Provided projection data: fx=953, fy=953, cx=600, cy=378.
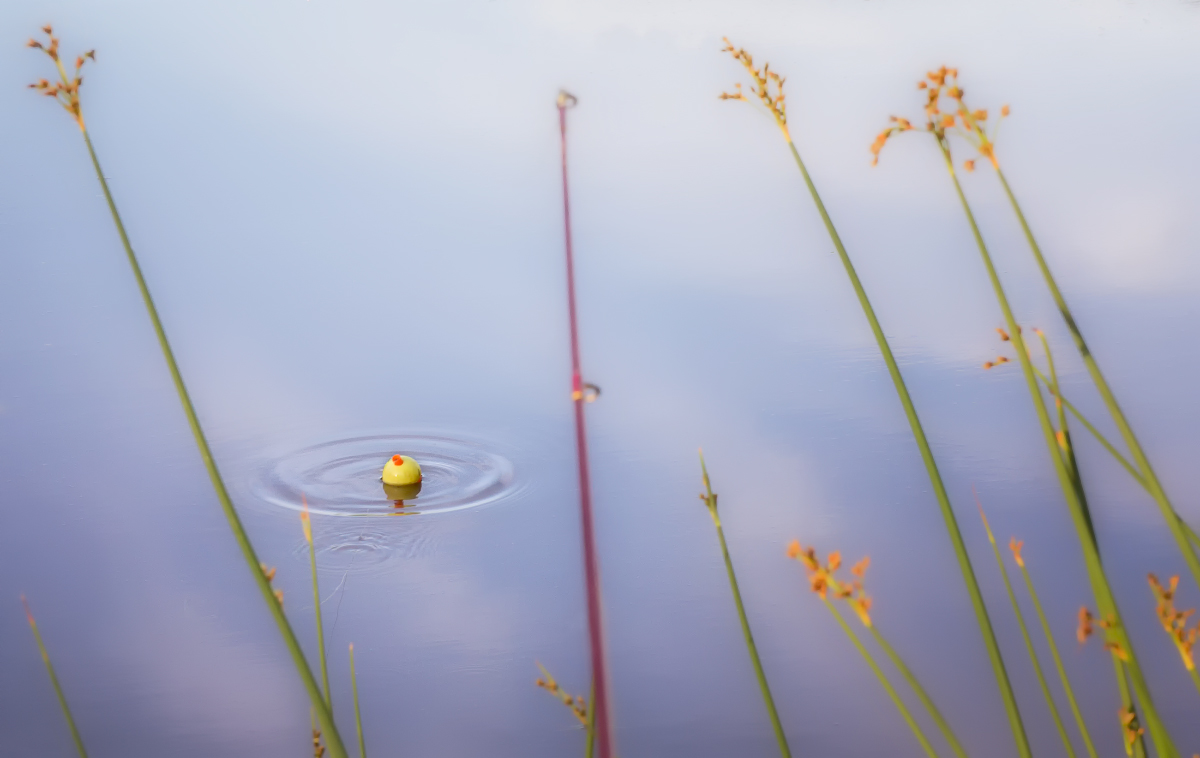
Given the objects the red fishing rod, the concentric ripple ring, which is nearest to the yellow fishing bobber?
the concentric ripple ring

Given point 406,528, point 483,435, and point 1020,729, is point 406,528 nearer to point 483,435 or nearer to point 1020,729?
point 483,435

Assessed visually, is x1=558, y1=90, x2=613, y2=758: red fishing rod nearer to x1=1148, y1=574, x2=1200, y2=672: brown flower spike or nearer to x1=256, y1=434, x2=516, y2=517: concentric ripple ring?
x1=256, y1=434, x2=516, y2=517: concentric ripple ring

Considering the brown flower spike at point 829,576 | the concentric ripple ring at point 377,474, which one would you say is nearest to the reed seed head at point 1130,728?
the brown flower spike at point 829,576

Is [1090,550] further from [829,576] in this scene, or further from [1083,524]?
[829,576]

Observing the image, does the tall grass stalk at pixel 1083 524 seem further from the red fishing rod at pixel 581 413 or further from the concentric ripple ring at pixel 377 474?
the concentric ripple ring at pixel 377 474

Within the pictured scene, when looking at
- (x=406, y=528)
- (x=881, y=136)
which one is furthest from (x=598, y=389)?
(x=881, y=136)
